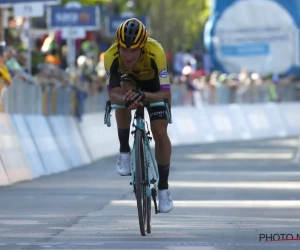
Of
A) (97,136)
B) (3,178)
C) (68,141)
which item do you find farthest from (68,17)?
(3,178)

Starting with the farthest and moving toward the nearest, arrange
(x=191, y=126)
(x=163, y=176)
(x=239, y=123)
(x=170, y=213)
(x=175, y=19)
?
(x=175, y=19)
(x=239, y=123)
(x=191, y=126)
(x=170, y=213)
(x=163, y=176)

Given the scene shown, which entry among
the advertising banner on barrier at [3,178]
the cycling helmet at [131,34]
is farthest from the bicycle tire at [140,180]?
the advertising banner on barrier at [3,178]

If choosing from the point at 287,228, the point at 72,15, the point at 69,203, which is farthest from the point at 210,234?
the point at 72,15

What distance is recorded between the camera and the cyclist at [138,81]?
35.3 feet

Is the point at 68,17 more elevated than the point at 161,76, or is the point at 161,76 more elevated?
the point at 161,76

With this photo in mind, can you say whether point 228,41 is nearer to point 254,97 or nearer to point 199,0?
point 254,97

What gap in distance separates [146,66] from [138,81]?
26cm

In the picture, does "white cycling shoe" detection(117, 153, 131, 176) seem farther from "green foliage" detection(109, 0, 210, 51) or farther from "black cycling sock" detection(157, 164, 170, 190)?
"green foliage" detection(109, 0, 210, 51)

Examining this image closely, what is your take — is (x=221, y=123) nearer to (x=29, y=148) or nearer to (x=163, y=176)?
(x=29, y=148)

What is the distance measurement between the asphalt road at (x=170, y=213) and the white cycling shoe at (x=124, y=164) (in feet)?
1.70

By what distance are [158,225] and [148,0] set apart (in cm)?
4187

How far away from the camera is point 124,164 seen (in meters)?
11.4

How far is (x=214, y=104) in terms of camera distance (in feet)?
124

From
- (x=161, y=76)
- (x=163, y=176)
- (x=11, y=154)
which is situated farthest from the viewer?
(x=11, y=154)
